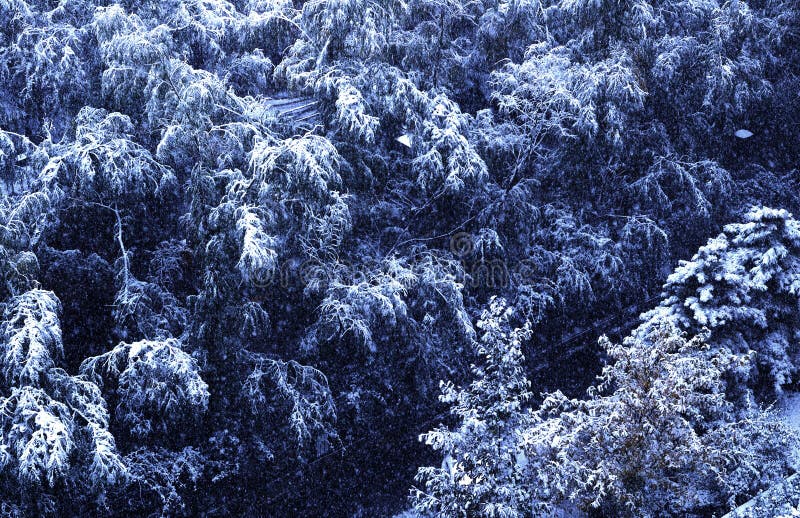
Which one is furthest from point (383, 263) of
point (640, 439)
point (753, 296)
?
point (753, 296)

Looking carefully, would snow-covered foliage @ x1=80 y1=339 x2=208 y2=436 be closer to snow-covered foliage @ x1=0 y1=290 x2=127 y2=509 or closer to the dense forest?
the dense forest

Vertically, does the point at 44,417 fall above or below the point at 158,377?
below

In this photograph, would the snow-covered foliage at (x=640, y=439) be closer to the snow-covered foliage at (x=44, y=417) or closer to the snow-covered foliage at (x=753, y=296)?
the snow-covered foliage at (x=753, y=296)

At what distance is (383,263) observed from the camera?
12523 mm

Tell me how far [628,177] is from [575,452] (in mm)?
8857

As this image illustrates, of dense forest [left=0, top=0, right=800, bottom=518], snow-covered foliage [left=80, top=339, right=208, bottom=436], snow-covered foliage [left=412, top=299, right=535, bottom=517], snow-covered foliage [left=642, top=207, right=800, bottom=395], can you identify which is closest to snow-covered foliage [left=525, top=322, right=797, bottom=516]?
dense forest [left=0, top=0, right=800, bottom=518]

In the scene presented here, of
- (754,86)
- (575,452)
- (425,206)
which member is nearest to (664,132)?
(754,86)

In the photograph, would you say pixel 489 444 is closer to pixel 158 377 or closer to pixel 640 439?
pixel 640 439

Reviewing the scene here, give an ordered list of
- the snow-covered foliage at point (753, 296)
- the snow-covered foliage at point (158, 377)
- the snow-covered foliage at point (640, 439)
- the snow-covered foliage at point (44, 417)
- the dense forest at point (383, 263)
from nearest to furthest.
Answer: the snow-covered foliage at point (44, 417)
the snow-covered foliage at point (640, 439)
the dense forest at point (383, 263)
the snow-covered foliage at point (158, 377)
the snow-covered foliage at point (753, 296)

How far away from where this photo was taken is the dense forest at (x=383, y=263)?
8.87m

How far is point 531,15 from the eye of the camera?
1555 cm

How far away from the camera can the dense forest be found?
8.87m

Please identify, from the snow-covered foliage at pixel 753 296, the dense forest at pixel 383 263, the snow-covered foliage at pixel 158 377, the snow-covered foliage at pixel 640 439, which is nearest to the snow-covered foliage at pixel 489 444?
the dense forest at pixel 383 263

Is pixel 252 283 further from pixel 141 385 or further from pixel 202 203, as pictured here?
pixel 141 385
